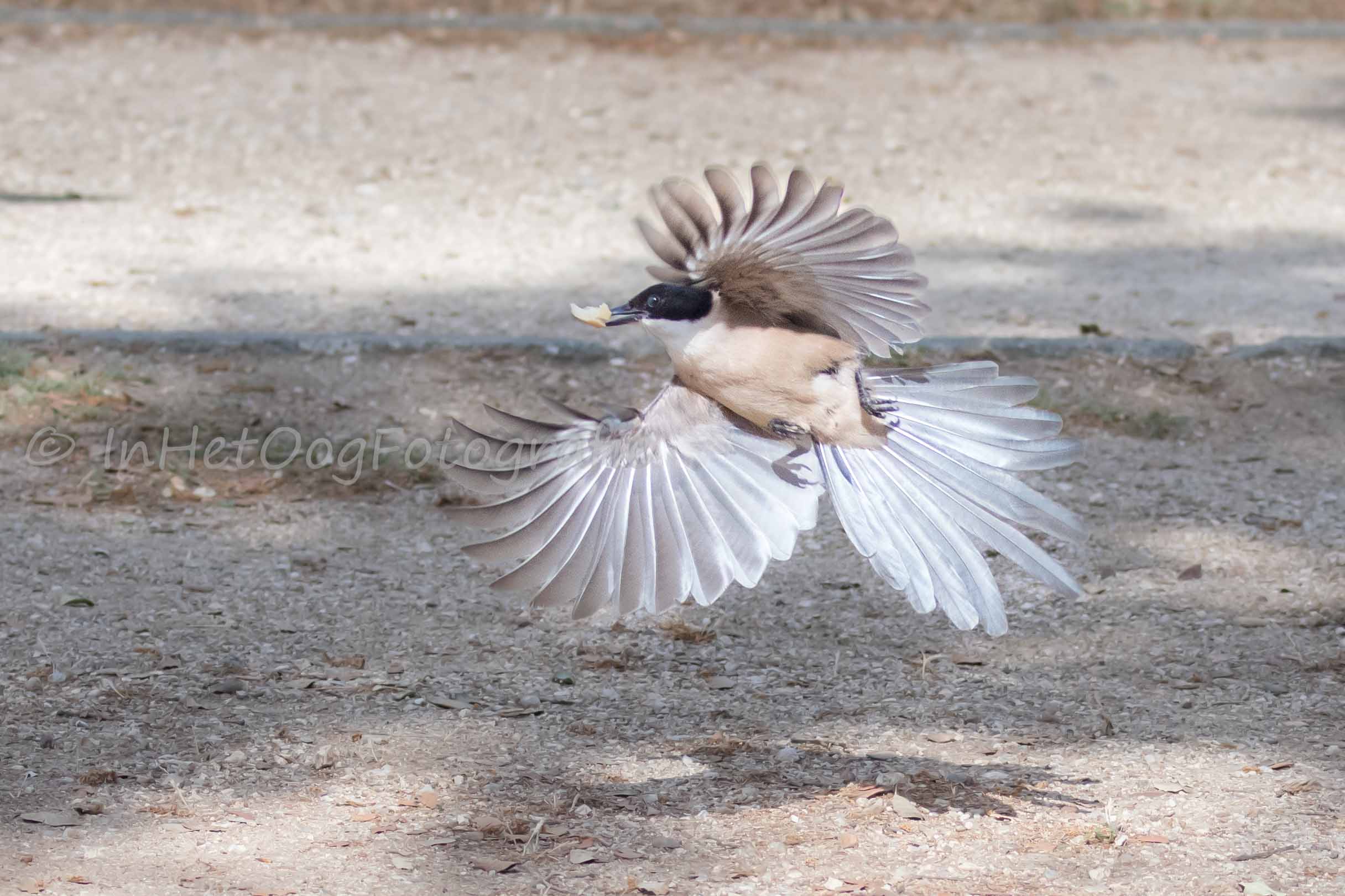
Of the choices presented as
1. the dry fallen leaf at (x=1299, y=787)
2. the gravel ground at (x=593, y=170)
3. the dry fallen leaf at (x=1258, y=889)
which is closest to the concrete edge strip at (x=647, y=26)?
the gravel ground at (x=593, y=170)

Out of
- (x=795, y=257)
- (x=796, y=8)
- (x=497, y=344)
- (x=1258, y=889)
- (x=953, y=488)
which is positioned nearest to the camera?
(x=1258, y=889)

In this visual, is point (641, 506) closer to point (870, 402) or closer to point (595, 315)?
point (595, 315)

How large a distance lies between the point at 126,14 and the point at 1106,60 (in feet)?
20.2

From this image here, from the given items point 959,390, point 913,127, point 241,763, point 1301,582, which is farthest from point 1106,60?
point 241,763

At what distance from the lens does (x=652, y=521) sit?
3119mm

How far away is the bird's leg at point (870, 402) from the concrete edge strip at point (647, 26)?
683cm

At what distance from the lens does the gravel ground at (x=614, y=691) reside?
298 centimetres

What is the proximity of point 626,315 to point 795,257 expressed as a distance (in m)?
0.37

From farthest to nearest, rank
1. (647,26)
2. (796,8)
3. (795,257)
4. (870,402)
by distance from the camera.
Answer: (796,8), (647,26), (870,402), (795,257)

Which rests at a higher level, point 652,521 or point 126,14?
point 126,14

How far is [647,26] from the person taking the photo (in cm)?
974

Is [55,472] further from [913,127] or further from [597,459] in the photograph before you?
[913,127]

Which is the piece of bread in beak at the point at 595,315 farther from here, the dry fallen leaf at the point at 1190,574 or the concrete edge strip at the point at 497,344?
the concrete edge strip at the point at 497,344

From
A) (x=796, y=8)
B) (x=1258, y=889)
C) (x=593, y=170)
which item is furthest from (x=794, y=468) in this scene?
(x=796, y=8)
